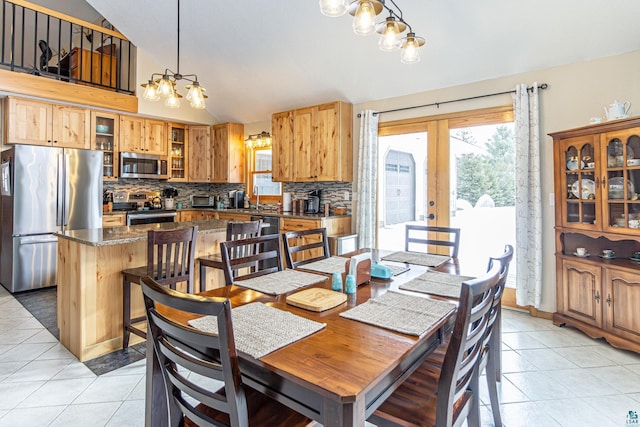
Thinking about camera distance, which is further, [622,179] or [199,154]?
[199,154]

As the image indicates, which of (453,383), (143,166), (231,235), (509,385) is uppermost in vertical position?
(143,166)

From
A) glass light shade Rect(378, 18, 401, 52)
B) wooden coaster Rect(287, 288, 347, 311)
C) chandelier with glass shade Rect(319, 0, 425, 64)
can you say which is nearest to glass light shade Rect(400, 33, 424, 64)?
chandelier with glass shade Rect(319, 0, 425, 64)

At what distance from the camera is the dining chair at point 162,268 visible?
7.96ft

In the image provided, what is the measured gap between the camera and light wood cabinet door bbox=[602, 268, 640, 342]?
263 centimetres

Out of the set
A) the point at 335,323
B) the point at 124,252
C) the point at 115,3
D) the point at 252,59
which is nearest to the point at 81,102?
the point at 115,3

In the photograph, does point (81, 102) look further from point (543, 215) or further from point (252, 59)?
point (543, 215)

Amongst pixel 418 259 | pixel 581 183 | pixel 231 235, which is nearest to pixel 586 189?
→ pixel 581 183

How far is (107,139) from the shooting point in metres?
5.37

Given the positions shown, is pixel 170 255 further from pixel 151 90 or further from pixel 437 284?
pixel 437 284

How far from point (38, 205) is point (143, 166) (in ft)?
5.46

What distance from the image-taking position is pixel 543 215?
346cm

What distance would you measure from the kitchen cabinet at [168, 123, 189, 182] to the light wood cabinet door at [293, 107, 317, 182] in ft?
7.95

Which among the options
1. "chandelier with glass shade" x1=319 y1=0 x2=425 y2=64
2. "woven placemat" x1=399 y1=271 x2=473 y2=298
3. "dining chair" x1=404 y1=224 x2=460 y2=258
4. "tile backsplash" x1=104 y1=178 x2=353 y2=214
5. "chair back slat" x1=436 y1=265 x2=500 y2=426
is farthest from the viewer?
"tile backsplash" x1=104 y1=178 x2=353 y2=214

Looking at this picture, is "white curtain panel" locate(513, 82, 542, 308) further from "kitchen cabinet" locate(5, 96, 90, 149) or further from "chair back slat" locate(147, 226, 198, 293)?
"kitchen cabinet" locate(5, 96, 90, 149)
